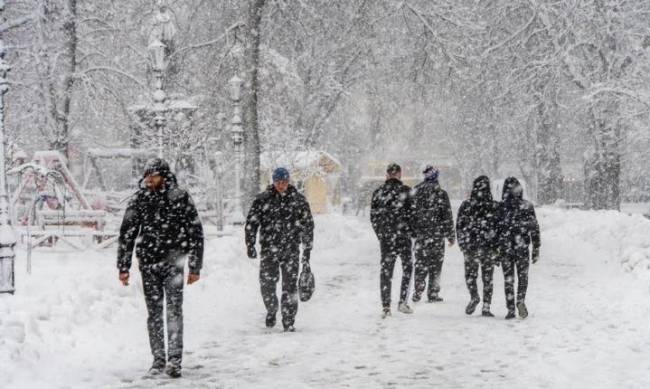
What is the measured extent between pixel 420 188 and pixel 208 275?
3944 mm

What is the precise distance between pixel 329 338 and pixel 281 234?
1298mm

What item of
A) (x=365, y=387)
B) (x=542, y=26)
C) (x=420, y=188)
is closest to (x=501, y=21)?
(x=542, y=26)

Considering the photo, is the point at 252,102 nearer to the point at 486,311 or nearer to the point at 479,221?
the point at 479,221

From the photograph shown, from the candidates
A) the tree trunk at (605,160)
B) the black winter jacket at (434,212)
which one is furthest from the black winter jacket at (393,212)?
the tree trunk at (605,160)

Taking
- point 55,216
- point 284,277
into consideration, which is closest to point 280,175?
point 284,277

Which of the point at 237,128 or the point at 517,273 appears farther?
the point at 237,128

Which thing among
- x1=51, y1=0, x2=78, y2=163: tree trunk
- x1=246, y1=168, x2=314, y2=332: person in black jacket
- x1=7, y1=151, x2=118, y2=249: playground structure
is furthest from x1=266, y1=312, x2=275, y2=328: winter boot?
x1=51, y1=0, x2=78, y2=163: tree trunk

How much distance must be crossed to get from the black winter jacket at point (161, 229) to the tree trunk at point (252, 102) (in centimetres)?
1366

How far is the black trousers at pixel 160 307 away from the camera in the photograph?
721cm

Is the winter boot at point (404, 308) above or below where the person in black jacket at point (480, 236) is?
below

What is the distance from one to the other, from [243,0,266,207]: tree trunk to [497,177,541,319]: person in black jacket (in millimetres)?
11478

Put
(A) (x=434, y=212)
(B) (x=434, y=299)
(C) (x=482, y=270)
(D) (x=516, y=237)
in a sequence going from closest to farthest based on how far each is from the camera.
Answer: (D) (x=516, y=237) → (C) (x=482, y=270) → (A) (x=434, y=212) → (B) (x=434, y=299)

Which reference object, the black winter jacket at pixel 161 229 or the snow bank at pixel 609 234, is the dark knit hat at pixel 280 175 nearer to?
the black winter jacket at pixel 161 229

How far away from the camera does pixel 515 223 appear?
1023 cm
